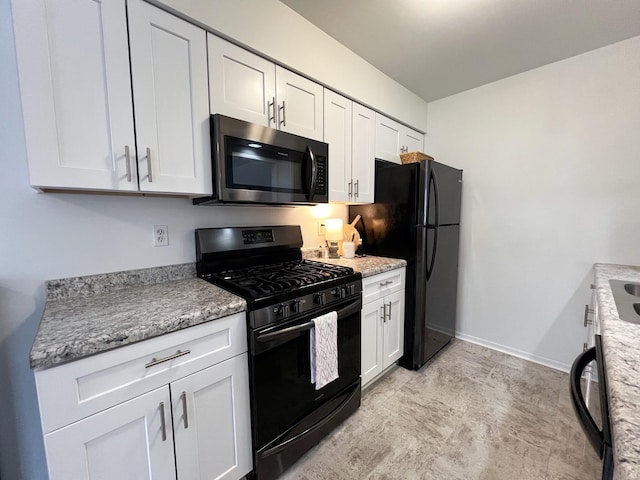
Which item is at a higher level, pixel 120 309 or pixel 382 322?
pixel 120 309

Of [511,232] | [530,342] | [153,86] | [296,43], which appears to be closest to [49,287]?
[153,86]

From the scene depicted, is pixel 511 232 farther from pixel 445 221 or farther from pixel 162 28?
pixel 162 28

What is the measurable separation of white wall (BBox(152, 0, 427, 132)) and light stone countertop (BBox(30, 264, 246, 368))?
1.27m

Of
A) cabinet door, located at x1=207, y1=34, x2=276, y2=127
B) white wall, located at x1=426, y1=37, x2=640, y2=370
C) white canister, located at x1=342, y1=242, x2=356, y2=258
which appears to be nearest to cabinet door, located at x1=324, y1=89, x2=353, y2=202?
white canister, located at x1=342, y1=242, x2=356, y2=258

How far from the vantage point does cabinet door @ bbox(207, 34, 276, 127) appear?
137 centimetres

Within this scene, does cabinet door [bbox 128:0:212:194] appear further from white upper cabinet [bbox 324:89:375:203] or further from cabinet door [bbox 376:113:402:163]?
cabinet door [bbox 376:113:402:163]

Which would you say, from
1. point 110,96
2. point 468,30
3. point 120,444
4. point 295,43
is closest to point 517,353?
point 468,30

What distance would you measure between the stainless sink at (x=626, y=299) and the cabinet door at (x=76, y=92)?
1983 mm

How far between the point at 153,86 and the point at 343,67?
51.2 inches

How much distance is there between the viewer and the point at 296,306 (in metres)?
1.36

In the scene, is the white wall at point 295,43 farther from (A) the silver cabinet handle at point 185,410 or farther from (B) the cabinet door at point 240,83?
(A) the silver cabinet handle at point 185,410

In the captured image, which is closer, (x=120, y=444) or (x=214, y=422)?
(x=120, y=444)

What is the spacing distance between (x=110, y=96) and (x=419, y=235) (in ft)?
6.57

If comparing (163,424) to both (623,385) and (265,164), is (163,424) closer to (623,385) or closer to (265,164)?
(265,164)
